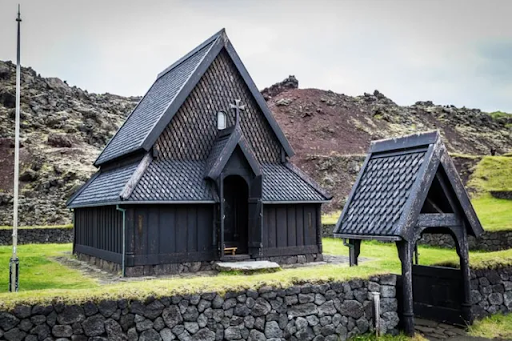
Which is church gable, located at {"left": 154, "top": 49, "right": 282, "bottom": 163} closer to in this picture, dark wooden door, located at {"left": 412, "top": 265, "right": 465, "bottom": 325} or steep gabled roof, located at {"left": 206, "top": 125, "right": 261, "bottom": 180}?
steep gabled roof, located at {"left": 206, "top": 125, "right": 261, "bottom": 180}

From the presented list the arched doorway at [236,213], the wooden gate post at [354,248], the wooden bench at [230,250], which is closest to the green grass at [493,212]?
the arched doorway at [236,213]

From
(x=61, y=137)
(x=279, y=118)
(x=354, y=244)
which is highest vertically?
(x=279, y=118)

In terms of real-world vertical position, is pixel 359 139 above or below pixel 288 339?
above

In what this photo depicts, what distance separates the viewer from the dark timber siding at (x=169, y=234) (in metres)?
14.4

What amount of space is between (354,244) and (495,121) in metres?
86.3

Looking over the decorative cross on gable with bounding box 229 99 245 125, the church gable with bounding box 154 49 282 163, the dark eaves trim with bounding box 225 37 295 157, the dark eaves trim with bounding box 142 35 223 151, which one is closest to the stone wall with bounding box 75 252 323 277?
the church gable with bounding box 154 49 282 163

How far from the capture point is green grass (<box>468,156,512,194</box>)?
120 feet

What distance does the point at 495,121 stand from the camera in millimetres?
84688

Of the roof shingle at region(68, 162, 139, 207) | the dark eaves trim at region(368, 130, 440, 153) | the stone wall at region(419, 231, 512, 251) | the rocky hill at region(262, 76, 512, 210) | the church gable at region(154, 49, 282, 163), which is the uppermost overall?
the rocky hill at region(262, 76, 512, 210)

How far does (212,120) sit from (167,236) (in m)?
4.93

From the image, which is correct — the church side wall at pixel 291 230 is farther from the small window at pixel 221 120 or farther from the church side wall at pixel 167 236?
the small window at pixel 221 120

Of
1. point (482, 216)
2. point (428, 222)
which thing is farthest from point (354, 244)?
point (482, 216)

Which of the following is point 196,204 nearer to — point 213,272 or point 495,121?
point 213,272

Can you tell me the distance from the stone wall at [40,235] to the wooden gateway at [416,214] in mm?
24761
